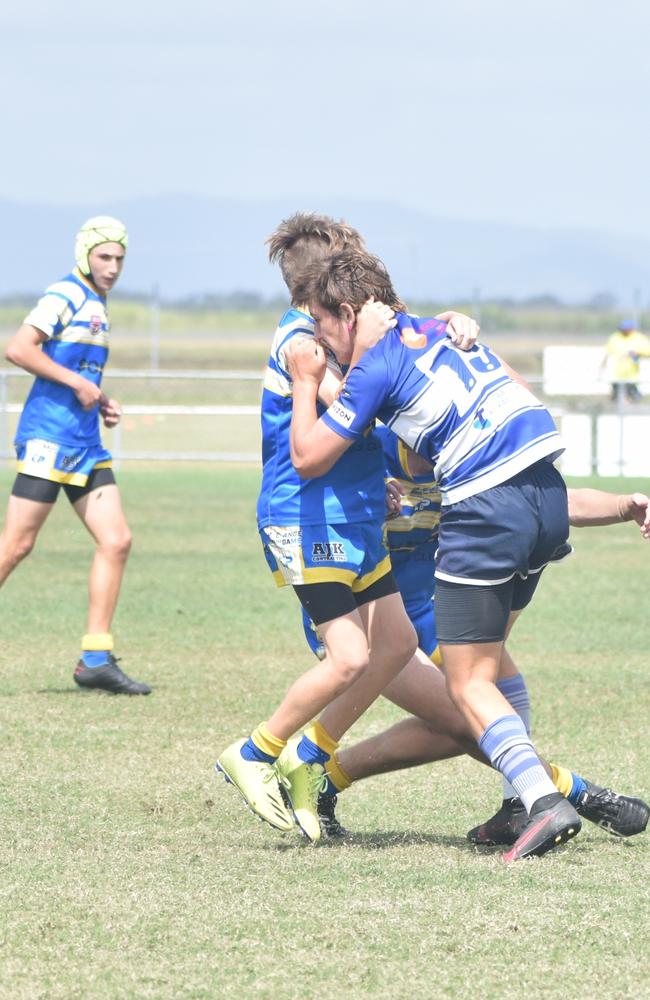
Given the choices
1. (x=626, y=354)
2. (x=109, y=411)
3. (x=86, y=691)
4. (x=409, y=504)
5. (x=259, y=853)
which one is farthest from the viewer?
(x=626, y=354)

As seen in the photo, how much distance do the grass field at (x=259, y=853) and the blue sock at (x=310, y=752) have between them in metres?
0.29

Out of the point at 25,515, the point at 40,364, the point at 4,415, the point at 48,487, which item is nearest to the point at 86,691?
the point at 25,515

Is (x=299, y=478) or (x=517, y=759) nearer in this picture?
(x=517, y=759)

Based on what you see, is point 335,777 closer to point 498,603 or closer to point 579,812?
point 579,812

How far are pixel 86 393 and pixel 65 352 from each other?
0.92 feet

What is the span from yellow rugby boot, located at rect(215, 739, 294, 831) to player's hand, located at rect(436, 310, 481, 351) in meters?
1.46

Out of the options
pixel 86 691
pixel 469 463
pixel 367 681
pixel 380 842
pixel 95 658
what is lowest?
pixel 86 691

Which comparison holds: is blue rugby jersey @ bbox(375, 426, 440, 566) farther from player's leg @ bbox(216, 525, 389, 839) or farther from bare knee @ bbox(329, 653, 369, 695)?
bare knee @ bbox(329, 653, 369, 695)

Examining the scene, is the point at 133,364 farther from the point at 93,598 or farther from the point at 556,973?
the point at 556,973

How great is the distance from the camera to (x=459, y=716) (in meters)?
5.43

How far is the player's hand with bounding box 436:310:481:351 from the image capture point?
16.1 ft

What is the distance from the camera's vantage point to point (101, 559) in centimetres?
828

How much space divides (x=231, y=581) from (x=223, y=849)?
22.7 ft

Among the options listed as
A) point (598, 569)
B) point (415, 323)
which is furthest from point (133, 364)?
point (415, 323)
